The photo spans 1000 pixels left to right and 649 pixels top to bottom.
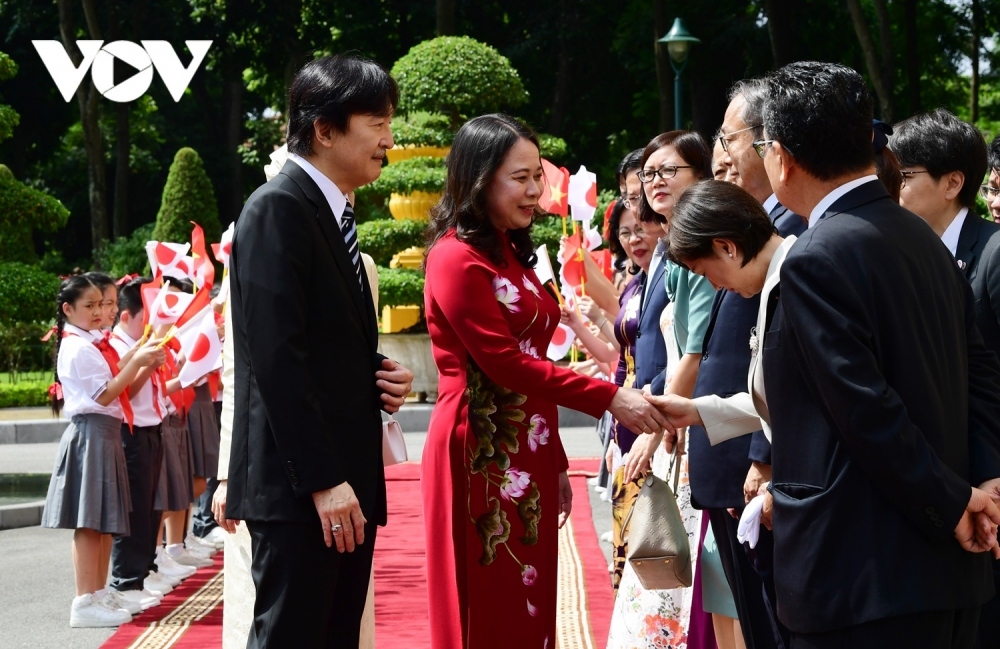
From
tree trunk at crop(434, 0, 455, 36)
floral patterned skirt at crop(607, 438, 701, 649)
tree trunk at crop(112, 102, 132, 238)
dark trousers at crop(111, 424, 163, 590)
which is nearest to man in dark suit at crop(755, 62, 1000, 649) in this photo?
floral patterned skirt at crop(607, 438, 701, 649)

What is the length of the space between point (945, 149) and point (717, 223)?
133 cm

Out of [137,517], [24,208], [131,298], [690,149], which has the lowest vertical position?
[137,517]

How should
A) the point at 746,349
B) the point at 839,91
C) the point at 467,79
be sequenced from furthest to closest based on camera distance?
the point at 467,79 → the point at 746,349 → the point at 839,91

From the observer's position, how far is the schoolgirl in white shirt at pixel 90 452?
6035mm

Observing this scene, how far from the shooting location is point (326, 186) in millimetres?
3158

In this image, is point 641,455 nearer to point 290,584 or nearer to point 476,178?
point 476,178

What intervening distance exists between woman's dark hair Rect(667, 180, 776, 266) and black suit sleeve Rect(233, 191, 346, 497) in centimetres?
92

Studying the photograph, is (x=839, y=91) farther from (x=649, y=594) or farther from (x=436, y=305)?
(x=649, y=594)

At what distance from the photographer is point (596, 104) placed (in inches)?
1085

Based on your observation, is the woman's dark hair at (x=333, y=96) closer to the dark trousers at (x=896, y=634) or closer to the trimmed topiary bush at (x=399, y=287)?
the dark trousers at (x=896, y=634)

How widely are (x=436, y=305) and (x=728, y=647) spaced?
137 centimetres

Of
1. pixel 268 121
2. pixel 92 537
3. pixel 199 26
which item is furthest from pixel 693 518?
pixel 268 121

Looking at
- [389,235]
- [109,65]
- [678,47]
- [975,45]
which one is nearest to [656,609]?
[389,235]

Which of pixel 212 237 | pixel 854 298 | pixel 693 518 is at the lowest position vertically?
pixel 212 237
